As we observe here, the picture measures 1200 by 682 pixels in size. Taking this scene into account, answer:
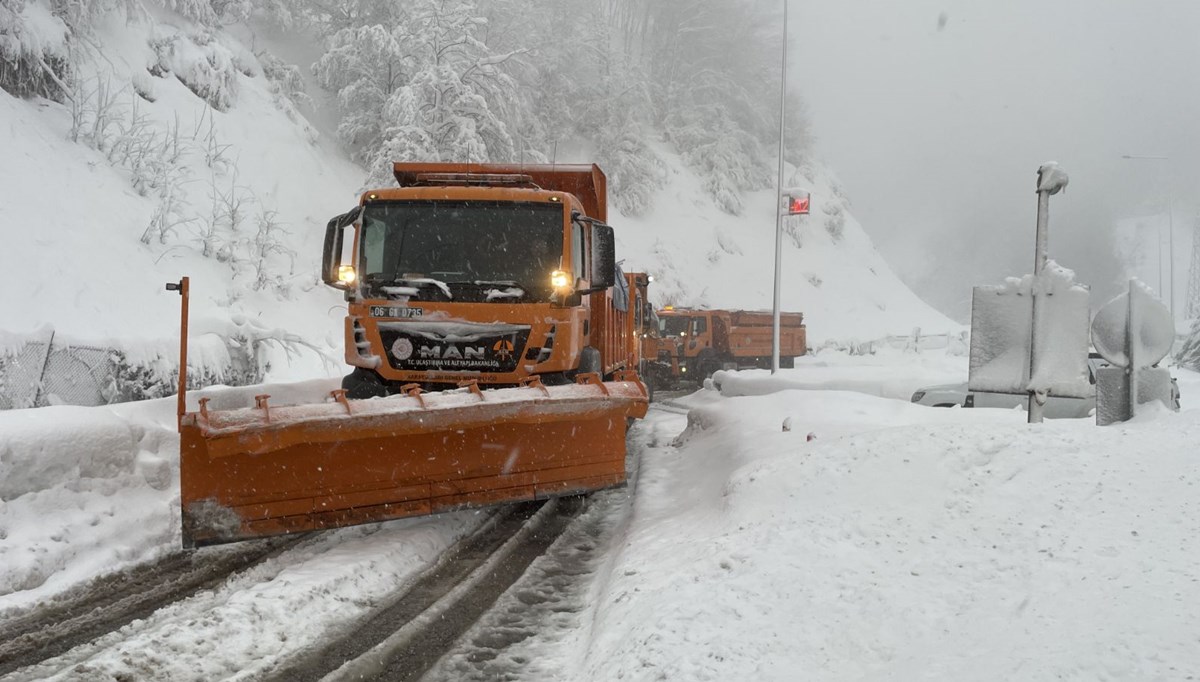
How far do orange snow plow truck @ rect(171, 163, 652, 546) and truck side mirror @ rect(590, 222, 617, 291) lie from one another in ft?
0.05

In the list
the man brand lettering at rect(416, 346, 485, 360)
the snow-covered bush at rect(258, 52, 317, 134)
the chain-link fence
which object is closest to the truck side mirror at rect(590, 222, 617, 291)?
the man brand lettering at rect(416, 346, 485, 360)

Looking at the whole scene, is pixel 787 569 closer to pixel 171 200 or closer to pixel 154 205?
pixel 171 200

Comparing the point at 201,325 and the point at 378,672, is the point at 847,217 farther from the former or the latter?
the point at 378,672

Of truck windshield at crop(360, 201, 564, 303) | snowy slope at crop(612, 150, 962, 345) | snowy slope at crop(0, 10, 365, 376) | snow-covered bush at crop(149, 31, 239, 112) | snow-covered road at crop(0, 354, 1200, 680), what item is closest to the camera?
snow-covered road at crop(0, 354, 1200, 680)

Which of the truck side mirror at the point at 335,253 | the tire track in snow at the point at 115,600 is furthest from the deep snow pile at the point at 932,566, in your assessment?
the truck side mirror at the point at 335,253

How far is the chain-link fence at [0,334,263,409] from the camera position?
8539 mm

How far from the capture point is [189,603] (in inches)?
180

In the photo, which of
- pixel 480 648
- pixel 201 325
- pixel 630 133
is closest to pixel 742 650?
pixel 480 648

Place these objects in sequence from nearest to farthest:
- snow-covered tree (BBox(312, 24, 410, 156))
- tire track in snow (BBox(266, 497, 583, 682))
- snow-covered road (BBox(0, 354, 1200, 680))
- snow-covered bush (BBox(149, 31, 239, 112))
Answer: snow-covered road (BBox(0, 354, 1200, 680)) → tire track in snow (BBox(266, 497, 583, 682)) → snow-covered bush (BBox(149, 31, 239, 112)) → snow-covered tree (BBox(312, 24, 410, 156))

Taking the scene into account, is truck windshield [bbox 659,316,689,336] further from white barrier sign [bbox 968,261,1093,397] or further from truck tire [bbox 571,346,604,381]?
white barrier sign [bbox 968,261,1093,397]

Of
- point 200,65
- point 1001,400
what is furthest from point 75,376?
point 200,65

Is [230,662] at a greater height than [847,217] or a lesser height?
lesser

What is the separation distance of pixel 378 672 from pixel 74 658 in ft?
4.50

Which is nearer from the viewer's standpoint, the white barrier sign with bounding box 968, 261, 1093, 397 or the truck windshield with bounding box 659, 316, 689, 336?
the white barrier sign with bounding box 968, 261, 1093, 397
